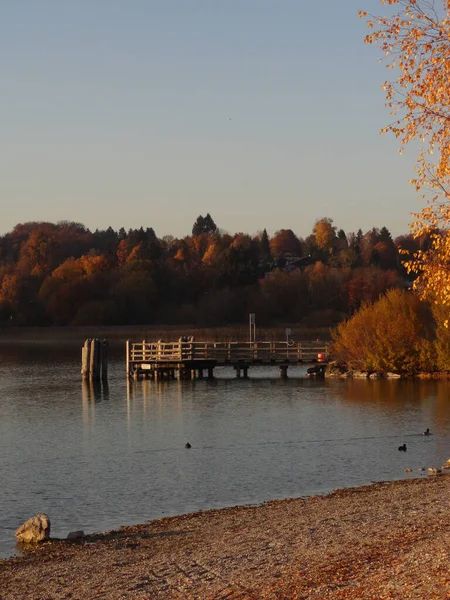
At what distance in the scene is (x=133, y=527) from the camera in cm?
1920

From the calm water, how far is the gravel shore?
195 centimetres

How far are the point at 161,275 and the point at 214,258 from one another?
22999 mm

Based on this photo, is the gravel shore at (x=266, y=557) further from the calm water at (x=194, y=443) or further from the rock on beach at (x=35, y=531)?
the calm water at (x=194, y=443)

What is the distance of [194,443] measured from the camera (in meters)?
32.5

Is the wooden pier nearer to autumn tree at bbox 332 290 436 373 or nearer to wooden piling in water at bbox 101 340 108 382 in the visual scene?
wooden piling in water at bbox 101 340 108 382

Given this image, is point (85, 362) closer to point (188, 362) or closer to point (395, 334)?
point (188, 362)

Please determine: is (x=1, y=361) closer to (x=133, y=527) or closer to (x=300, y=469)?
(x=300, y=469)

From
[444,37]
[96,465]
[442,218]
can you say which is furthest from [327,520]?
[96,465]

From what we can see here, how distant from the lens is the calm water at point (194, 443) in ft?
75.1

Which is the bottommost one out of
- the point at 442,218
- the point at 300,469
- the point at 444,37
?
the point at 300,469

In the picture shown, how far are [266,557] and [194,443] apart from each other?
17765mm

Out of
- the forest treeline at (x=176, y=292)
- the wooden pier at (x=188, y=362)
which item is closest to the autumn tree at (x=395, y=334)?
the wooden pier at (x=188, y=362)

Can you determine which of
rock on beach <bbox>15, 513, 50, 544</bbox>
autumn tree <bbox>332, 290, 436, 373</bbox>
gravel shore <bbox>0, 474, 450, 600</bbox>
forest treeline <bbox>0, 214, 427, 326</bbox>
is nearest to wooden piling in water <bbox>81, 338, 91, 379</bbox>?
autumn tree <bbox>332, 290, 436, 373</bbox>

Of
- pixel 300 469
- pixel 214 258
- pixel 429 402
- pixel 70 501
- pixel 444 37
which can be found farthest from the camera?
pixel 214 258
